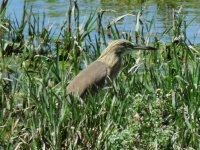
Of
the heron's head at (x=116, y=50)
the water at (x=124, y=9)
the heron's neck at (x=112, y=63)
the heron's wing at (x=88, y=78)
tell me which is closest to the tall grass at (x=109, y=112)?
the heron's wing at (x=88, y=78)

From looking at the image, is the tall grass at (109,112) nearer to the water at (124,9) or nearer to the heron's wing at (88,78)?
the heron's wing at (88,78)

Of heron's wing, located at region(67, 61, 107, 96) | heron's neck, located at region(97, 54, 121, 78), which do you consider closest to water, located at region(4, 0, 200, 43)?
heron's neck, located at region(97, 54, 121, 78)

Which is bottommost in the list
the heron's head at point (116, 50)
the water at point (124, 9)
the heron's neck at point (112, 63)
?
the water at point (124, 9)

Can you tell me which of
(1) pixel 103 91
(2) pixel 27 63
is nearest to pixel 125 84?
(1) pixel 103 91

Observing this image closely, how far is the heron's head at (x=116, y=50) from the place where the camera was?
881 centimetres

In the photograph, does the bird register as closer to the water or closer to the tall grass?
the tall grass

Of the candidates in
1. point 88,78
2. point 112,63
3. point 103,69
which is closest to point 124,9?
point 112,63

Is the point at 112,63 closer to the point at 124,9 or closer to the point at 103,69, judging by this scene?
the point at 103,69

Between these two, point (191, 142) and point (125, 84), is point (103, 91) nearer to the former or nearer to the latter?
point (125, 84)

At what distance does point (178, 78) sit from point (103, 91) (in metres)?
0.82

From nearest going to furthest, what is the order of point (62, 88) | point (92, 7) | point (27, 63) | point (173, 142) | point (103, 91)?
point (173, 142), point (62, 88), point (103, 91), point (27, 63), point (92, 7)

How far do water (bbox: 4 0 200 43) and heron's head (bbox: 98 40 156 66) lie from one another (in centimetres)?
299

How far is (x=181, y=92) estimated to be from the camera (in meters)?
7.31

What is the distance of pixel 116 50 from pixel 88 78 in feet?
3.01
